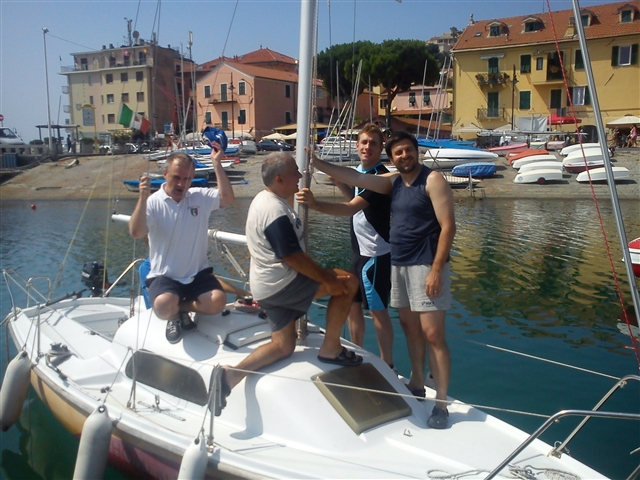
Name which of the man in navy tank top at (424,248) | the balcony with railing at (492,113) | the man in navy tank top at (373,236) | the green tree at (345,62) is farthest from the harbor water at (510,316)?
the green tree at (345,62)

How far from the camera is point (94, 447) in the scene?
3867mm

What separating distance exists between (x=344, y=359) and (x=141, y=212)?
6.44 feet

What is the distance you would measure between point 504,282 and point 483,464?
8.55 m

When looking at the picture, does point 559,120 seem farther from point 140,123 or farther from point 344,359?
point 344,359

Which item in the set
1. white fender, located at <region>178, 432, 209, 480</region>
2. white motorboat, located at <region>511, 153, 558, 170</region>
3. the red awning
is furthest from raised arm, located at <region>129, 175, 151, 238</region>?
the red awning

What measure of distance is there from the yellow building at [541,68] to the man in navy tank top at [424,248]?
38.7 m

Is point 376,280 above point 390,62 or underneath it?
underneath

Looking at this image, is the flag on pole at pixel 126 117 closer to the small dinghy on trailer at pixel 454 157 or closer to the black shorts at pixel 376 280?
the black shorts at pixel 376 280

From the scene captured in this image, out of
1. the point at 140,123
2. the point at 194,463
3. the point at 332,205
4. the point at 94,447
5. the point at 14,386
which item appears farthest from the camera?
the point at 140,123

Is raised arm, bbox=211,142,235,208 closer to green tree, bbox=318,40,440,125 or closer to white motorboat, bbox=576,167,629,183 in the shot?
white motorboat, bbox=576,167,629,183

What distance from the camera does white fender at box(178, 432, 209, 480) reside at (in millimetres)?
3381

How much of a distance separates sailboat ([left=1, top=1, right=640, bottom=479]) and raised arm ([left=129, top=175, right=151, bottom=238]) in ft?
2.52

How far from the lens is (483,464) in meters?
3.49

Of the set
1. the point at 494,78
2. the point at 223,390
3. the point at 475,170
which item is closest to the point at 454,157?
the point at 475,170
